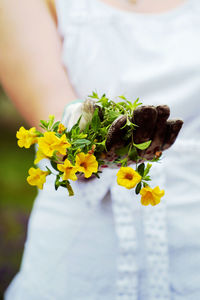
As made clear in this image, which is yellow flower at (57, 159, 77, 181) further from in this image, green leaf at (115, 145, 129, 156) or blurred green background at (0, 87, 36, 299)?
blurred green background at (0, 87, 36, 299)

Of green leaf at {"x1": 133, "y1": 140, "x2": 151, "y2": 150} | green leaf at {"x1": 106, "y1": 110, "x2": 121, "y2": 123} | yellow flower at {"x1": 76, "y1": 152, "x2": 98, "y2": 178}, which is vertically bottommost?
yellow flower at {"x1": 76, "y1": 152, "x2": 98, "y2": 178}

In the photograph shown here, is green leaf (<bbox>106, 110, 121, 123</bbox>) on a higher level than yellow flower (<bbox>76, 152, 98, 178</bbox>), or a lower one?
higher

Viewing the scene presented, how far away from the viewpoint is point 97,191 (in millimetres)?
833

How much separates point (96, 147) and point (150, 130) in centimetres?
9

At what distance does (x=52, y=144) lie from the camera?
55 cm

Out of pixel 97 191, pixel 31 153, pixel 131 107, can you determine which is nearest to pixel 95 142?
pixel 131 107

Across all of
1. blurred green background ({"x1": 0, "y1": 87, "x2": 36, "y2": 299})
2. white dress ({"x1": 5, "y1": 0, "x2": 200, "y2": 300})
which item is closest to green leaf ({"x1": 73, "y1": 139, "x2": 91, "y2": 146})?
white dress ({"x1": 5, "y1": 0, "x2": 200, "y2": 300})

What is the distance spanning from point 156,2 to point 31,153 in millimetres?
2855

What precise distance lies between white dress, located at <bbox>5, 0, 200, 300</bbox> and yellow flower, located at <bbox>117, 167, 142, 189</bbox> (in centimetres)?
27

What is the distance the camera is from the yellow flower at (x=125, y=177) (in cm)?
56

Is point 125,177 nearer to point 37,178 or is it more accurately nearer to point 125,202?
point 37,178

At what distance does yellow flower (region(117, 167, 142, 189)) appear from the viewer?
1.83ft

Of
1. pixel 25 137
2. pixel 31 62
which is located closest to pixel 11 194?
pixel 31 62

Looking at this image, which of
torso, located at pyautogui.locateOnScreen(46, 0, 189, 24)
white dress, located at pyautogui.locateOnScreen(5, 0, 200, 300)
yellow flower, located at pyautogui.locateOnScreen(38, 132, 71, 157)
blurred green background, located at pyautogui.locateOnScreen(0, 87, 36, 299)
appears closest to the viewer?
yellow flower, located at pyautogui.locateOnScreen(38, 132, 71, 157)
